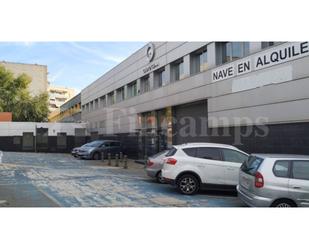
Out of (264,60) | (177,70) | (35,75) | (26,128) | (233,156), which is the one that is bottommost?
(233,156)

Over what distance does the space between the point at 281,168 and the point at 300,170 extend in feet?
1.30

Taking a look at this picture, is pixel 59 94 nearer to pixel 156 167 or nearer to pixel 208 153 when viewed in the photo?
pixel 156 167

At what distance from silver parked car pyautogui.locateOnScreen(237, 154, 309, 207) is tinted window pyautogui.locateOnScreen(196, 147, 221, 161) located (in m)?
3.18

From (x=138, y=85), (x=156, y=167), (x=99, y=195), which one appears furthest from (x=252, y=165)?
(x=138, y=85)

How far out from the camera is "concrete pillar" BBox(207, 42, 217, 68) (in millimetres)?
17344

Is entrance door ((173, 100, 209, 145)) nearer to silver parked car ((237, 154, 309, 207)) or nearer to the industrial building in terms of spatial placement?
the industrial building

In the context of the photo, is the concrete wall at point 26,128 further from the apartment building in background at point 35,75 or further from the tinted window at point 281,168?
the tinted window at point 281,168

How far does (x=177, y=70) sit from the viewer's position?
22.2m

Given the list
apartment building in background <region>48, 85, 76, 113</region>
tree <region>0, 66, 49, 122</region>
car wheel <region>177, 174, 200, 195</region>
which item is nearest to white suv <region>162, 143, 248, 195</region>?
car wheel <region>177, 174, 200, 195</region>

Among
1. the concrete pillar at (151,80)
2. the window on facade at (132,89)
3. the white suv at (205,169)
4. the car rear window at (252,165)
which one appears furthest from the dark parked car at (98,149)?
the car rear window at (252,165)

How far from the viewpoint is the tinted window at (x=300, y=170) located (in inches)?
309

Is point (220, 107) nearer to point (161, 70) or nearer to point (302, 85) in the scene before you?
point (302, 85)

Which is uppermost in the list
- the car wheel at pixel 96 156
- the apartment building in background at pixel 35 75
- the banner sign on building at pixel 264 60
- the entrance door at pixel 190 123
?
the apartment building in background at pixel 35 75

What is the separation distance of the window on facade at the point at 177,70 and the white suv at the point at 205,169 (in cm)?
1053
